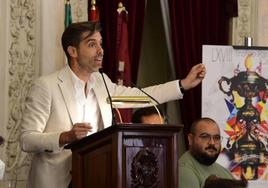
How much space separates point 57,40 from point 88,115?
159 centimetres

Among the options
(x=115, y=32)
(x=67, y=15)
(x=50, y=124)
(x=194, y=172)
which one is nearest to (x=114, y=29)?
(x=115, y=32)

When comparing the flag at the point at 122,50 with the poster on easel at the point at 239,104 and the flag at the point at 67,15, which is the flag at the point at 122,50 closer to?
the flag at the point at 67,15

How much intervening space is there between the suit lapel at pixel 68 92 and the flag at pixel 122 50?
5.65ft

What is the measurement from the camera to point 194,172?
453 cm

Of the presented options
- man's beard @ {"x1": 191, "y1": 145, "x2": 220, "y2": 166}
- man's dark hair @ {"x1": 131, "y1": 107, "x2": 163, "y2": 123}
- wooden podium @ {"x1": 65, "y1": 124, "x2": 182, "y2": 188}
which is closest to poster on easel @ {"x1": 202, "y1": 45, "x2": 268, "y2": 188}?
man's beard @ {"x1": 191, "y1": 145, "x2": 220, "y2": 166}

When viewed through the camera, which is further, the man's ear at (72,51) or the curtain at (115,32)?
the curtain at (115,32)

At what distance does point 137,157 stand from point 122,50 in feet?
9.13

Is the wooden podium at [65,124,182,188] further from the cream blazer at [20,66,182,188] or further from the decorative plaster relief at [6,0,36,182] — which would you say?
the decorative plaster relief at [6,0,36,182]

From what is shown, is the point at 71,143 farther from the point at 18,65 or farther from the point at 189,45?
the point at 189,45

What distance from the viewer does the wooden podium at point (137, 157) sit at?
10.8 feet

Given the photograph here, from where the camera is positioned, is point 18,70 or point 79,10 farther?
point 79,10

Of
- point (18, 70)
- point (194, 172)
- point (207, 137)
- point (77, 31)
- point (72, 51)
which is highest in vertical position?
point (77, 31)

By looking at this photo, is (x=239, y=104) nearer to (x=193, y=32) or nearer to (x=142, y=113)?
(x=193, y=32)

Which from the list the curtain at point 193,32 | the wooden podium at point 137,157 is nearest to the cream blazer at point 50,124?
the wooden podium at point 137,157
